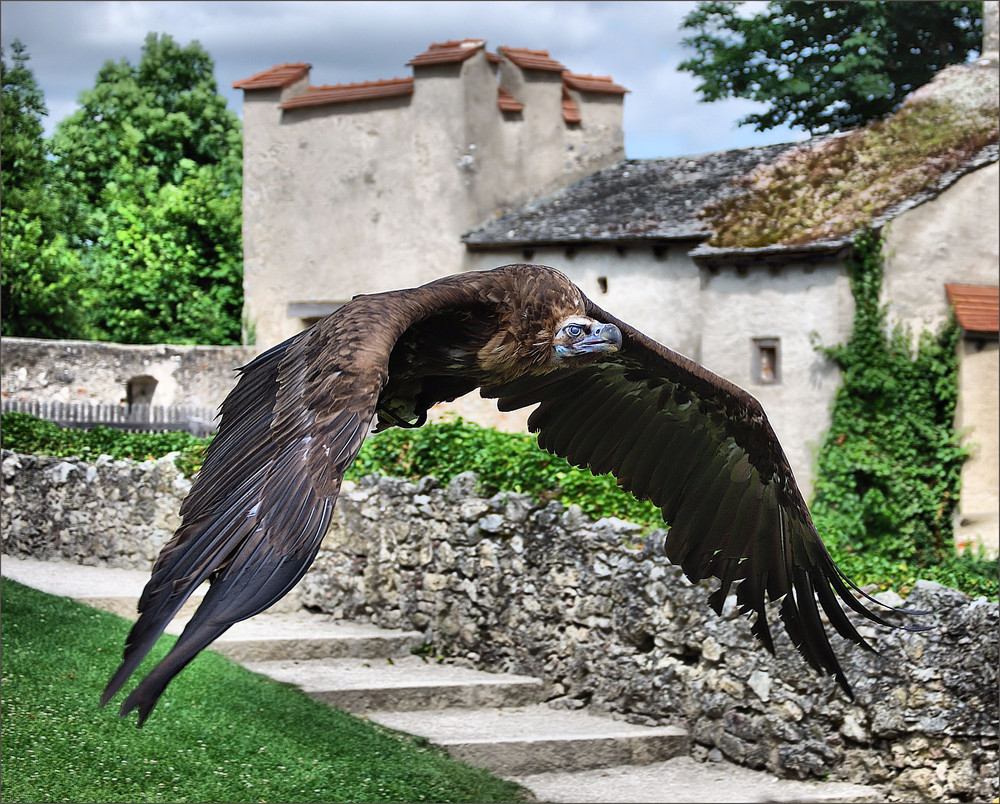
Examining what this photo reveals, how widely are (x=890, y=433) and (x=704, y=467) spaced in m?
8.87

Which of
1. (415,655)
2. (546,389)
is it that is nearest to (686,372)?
(546,389)

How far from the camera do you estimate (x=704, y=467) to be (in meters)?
4.80

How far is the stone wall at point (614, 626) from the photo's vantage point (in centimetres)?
637

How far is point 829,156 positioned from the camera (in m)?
14.3

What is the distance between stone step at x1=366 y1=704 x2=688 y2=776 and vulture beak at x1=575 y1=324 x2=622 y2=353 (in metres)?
3.94

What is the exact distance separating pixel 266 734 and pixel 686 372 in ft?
11.6

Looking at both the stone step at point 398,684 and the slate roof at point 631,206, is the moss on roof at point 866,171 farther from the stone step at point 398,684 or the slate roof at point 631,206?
the stone step at point 398,684

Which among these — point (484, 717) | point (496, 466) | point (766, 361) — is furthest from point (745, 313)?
point (484, 717)

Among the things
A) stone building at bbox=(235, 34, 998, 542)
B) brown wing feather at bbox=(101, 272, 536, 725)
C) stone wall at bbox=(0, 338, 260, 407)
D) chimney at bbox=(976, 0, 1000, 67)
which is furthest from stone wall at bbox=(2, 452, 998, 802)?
chimney at bbox=(976, 0, 1000, 67)

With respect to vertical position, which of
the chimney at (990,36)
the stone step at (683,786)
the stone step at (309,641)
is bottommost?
the stone step at (683,786)

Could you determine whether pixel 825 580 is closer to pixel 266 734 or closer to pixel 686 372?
pixel 686 372

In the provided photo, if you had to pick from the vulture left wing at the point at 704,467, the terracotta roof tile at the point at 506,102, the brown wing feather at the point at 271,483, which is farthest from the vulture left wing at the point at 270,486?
the terracotta roof tile at the point at 506,102

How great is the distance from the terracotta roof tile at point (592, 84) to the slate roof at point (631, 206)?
1307 mm

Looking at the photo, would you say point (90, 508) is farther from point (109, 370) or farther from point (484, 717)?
point (109, 370)
